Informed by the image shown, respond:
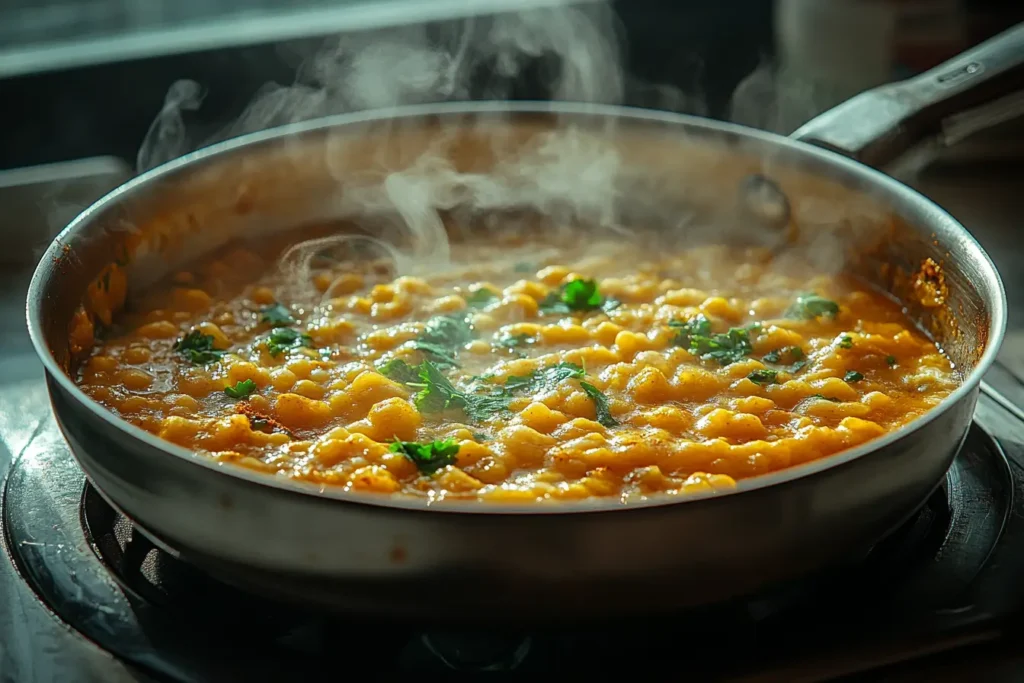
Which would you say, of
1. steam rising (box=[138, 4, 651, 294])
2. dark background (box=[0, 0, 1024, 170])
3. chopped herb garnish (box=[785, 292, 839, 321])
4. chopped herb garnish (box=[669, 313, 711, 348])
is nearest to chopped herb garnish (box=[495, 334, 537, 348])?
chopped herb garnish (box=[669, 313, 711, 348])

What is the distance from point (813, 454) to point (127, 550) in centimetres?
86

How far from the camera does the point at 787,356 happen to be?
5.52 ft

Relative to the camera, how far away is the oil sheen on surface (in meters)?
1.32

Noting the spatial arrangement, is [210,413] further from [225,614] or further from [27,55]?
[27,55]

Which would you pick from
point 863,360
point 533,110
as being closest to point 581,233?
point 533,110

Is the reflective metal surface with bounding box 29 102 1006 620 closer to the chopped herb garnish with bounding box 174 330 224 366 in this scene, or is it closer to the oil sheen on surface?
the oil sheen on surface

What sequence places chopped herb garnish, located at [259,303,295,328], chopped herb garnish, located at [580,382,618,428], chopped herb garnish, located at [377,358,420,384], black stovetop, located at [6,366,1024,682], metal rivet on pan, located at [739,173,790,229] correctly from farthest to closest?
metal rivet on pan, located at [739,173,790,229] → chopped herb garnish, located at [259,303,295,328] → chopped herb garnish, located at [377,358,420,384] → chopped herb garnish, located at [580,382,618,428] → black stovetop, located at [6,366,1024,682]

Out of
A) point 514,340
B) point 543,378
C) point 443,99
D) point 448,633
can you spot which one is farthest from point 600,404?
point 443,99

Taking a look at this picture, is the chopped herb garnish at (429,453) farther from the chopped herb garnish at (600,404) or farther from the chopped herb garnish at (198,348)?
the chopped herb garnish at (198,348)

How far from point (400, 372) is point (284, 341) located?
24cm

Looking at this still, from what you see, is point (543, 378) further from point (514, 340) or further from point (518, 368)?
point (514, 340)

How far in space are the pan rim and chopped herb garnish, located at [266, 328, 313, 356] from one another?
0.33 meters

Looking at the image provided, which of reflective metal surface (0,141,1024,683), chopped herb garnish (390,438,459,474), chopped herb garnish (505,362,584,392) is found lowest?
reflective metal surface (0,141,1024,683)

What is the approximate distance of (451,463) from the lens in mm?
1326
